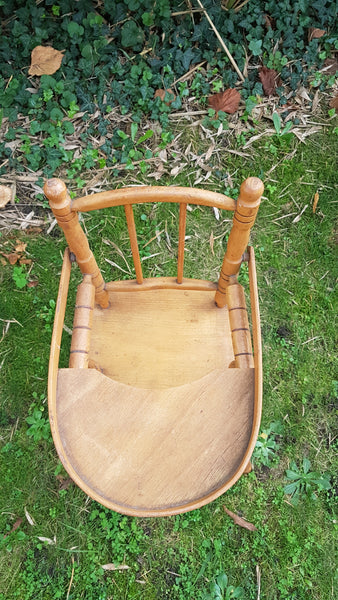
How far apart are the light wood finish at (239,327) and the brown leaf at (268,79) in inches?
65.4

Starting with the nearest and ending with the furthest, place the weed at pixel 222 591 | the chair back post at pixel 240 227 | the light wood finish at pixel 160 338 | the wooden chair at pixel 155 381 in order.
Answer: the chair back post at pixel 240 227 < the wooden chair at pixel 155 381 < the light wood finish at pixel 160 338 < the weed at pixel 222 591

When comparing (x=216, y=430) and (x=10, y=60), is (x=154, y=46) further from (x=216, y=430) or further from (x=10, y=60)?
(x=216, y=430)

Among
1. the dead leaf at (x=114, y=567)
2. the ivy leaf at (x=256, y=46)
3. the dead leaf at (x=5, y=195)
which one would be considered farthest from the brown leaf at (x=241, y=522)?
the ivy leaf at (x=256, y=46)

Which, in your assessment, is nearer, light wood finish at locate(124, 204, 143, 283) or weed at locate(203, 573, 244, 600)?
light wood finish at locate(124, 204, 143, 283)

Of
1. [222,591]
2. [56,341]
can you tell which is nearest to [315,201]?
[56,341]

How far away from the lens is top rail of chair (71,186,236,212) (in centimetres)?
123

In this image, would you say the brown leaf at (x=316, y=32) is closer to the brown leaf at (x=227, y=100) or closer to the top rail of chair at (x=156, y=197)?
the brown leaf at (x=227, y=100)

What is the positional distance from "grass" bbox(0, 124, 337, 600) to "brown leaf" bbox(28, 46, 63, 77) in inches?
31.5

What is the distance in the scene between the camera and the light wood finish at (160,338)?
164 centimetres

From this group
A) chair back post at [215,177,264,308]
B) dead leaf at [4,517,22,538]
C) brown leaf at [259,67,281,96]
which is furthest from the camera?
brown leaf at [259,67,281,96]

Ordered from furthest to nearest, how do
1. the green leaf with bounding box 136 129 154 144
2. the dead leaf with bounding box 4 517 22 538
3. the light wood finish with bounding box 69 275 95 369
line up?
1. the green leaf with bounding box 136 129 154 144
2. the dead leaf with bounding box 4 517 22 538
3. the light wood finish with bounding box 69 275 95 369

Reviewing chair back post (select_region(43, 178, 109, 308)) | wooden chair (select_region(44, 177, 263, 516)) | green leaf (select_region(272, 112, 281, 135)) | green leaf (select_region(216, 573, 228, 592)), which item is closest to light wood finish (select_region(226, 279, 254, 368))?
wooden chair (select_region(44, 177, 263, 516))

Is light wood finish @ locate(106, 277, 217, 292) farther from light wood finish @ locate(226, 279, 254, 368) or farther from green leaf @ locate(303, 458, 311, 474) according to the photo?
green leaf @ locate(303, 458, 311, 474)

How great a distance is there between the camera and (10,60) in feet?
8.77
